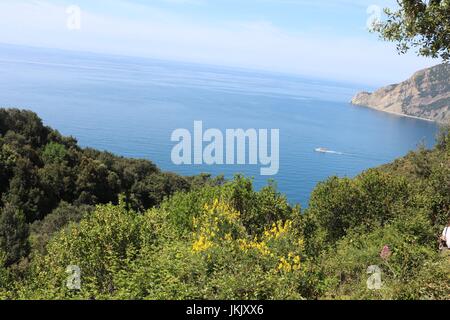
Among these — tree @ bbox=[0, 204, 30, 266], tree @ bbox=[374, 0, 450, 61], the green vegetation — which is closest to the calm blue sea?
the green vegetation

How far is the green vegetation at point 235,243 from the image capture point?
8.66m

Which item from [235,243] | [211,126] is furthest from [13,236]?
[211,126]

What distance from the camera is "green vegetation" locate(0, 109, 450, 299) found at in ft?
28.4

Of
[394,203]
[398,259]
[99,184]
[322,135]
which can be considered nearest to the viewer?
[398,259]

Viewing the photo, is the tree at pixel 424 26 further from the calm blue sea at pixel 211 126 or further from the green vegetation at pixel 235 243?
the calm blue sea at pixel 211 126

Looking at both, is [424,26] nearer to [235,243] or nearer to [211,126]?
[235,243]
